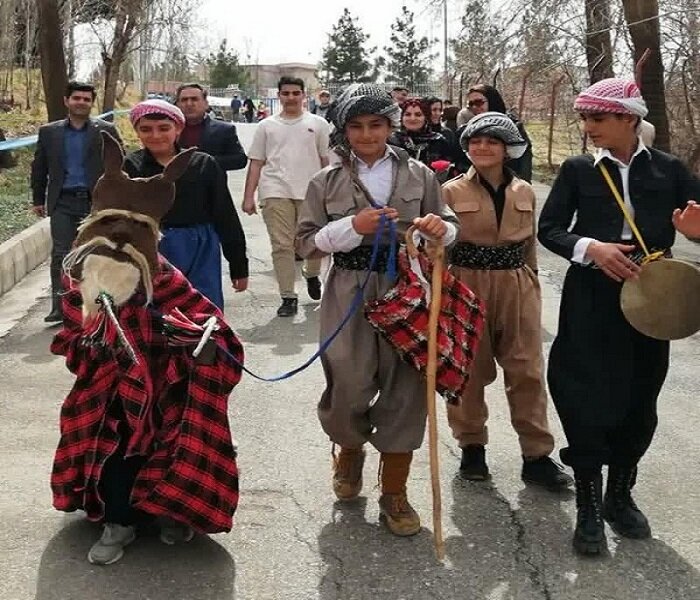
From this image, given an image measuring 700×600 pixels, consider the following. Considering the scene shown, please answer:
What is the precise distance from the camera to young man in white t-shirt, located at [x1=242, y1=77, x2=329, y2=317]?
25.2ft

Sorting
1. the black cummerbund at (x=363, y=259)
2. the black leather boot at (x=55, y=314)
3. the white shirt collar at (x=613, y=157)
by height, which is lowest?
the black leather boot at (x=55, y=314)

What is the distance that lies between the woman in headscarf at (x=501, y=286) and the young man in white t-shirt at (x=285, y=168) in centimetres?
354

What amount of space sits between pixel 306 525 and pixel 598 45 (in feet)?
43.0

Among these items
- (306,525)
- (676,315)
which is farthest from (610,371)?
(306,525)

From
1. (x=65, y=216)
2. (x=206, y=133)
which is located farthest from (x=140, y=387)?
(x=65, y=216)

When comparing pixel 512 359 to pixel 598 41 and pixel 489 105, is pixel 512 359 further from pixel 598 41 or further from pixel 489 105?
pixel 598 41

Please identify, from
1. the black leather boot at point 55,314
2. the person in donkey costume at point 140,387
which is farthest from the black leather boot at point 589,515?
the black leather boot at point 55,314

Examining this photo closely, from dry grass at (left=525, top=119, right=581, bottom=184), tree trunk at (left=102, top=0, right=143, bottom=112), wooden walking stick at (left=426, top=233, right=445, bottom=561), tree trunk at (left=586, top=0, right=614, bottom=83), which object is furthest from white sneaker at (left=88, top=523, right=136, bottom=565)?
tree trunk at (left=102, top=0, right=143, bottom=112)

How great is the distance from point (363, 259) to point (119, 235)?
3.06 feet

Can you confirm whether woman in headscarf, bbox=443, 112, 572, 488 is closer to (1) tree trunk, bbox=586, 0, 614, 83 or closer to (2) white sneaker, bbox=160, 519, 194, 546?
(2) white sneaker, bbox=160, 519, 194, 546

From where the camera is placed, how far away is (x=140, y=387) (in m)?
3.36

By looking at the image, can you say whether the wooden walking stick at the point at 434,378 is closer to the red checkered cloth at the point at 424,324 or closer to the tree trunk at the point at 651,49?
the red checkered cloth at the point at 424,324

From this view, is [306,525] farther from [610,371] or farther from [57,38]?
[57,38]

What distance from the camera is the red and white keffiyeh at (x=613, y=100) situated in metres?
3.47
